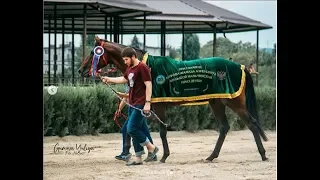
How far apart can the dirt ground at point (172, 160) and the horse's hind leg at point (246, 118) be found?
62 mm

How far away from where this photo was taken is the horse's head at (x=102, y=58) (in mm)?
8820

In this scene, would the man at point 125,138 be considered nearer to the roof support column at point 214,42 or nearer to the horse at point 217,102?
the horse at point 217,102

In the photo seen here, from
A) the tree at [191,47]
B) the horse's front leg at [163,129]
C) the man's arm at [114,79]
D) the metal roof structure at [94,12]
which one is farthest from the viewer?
the metal roof structure at [94,12]

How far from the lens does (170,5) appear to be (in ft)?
31.6

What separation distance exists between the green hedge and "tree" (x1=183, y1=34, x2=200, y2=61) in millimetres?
609

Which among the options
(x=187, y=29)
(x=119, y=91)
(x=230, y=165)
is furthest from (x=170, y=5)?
(x=230, y=165)

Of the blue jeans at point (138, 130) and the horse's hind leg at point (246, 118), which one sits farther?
the horse's hind leg at point (246, 118)

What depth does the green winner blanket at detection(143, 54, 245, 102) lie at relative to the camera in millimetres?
8820

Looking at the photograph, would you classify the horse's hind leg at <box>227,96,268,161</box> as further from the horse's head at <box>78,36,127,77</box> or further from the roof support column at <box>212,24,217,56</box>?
the horse's head at <box>78,36,127,77</box>

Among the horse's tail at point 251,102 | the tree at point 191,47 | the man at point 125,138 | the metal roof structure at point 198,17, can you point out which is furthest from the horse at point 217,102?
the metal roof structure at point 198,17

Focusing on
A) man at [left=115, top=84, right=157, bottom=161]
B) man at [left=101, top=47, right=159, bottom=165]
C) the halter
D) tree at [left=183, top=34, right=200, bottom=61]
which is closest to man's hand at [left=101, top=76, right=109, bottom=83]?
man at [left=101, top=47, right=159, bottom=165]
